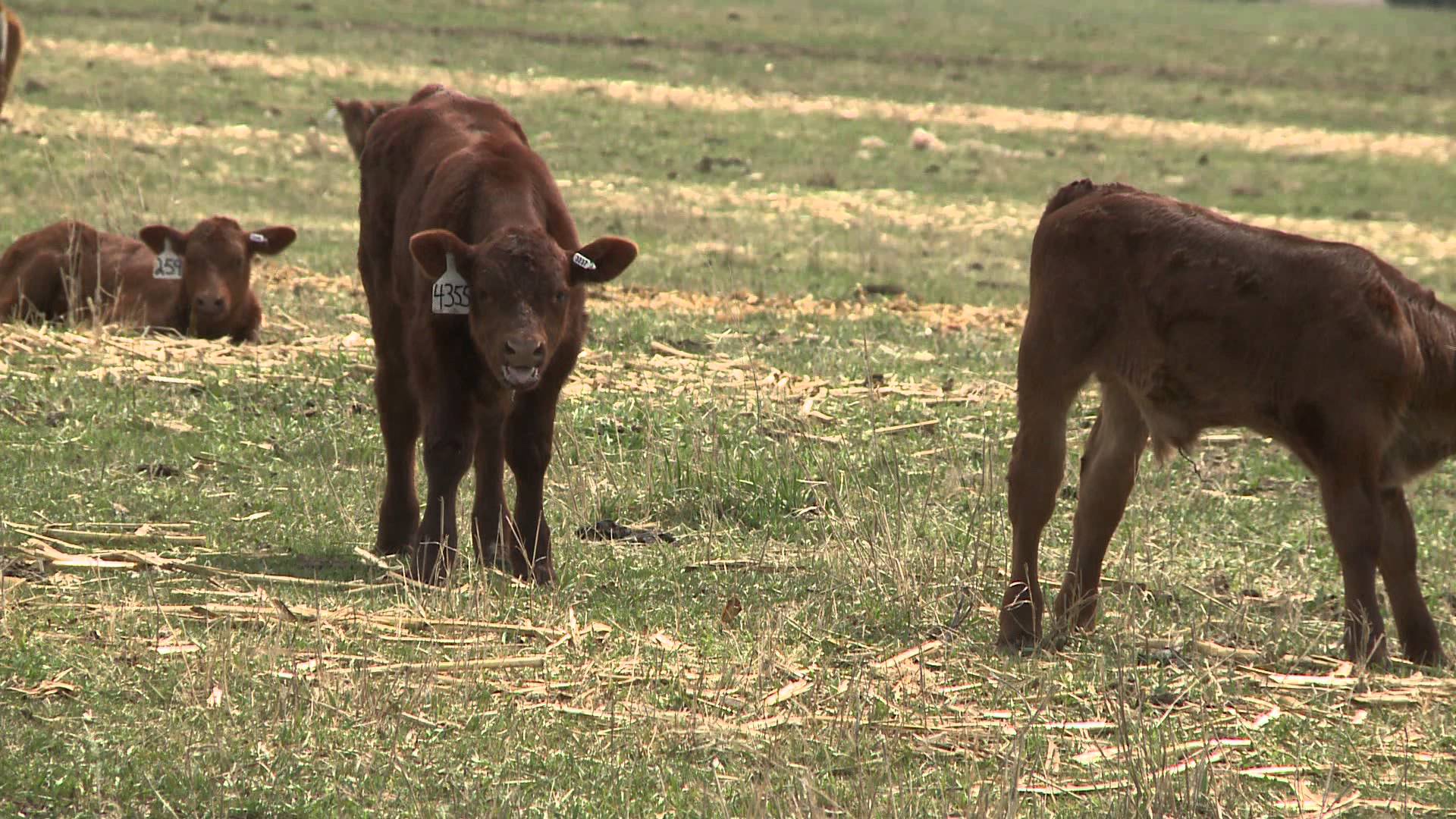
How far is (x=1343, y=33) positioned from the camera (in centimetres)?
6738

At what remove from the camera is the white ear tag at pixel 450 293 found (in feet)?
23.6

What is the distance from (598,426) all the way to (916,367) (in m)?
3.08

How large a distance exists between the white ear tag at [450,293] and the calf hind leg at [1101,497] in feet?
8.13

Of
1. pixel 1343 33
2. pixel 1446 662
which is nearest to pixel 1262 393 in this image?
pixel 1446 662

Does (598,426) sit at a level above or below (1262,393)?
below

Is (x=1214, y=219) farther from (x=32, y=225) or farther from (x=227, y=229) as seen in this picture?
(x=32, y=225)

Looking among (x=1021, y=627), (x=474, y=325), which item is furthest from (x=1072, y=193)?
(x=474, y=325)

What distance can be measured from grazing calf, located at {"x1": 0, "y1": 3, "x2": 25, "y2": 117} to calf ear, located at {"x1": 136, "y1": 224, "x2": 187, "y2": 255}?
26.6 feet

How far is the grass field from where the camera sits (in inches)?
211

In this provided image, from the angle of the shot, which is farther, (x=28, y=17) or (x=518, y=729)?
(x=28, y=17)

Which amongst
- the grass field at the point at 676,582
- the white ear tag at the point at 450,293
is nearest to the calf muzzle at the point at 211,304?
the grass field at the point at 676,582

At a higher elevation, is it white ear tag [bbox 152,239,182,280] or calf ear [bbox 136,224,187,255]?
calf ear [bbox 136,224,187,255]

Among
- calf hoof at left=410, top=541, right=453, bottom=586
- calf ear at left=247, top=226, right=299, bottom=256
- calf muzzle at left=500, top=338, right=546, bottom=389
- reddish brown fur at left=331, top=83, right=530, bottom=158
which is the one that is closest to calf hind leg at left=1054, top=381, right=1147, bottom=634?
calf muzzle at left=500, top=338, right=546, bottom=389

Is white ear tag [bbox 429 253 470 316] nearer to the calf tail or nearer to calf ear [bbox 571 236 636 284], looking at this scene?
calf ear [bbox 571 236 636 284]
